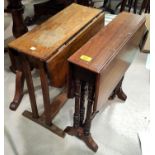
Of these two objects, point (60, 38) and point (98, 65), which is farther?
point (60, 38)

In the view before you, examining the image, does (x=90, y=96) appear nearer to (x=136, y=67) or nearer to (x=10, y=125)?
(x=10, y=125)

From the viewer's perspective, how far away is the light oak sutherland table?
4.15ft

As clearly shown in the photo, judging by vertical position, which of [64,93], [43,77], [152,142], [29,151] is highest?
[43,77]

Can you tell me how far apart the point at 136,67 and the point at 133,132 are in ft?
2.91

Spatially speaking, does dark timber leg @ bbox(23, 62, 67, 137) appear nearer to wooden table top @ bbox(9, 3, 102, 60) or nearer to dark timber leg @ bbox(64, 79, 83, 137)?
dark timber leg @ bbox(64, 79, 83, 137)

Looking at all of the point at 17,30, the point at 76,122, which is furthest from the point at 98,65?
the point at 17,30

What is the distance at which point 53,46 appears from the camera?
1307mm

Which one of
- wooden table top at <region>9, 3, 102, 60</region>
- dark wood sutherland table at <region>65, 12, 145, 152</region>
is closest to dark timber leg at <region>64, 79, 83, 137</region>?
dark wood sutherland table at <region>65, 12, 145, 152</region>

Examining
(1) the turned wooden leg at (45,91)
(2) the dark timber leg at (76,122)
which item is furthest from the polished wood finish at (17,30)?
(2) the dark timber leg at (76,122)

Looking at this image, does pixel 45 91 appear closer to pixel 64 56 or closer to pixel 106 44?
pixel 64 56

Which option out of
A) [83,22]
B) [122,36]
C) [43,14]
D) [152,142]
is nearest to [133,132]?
[152,142]

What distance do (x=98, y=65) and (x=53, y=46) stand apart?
0.36 metres

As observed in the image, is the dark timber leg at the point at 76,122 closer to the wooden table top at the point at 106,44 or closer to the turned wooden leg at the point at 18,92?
the wooden table top at the point at 106,44

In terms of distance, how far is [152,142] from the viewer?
3.43 feet
